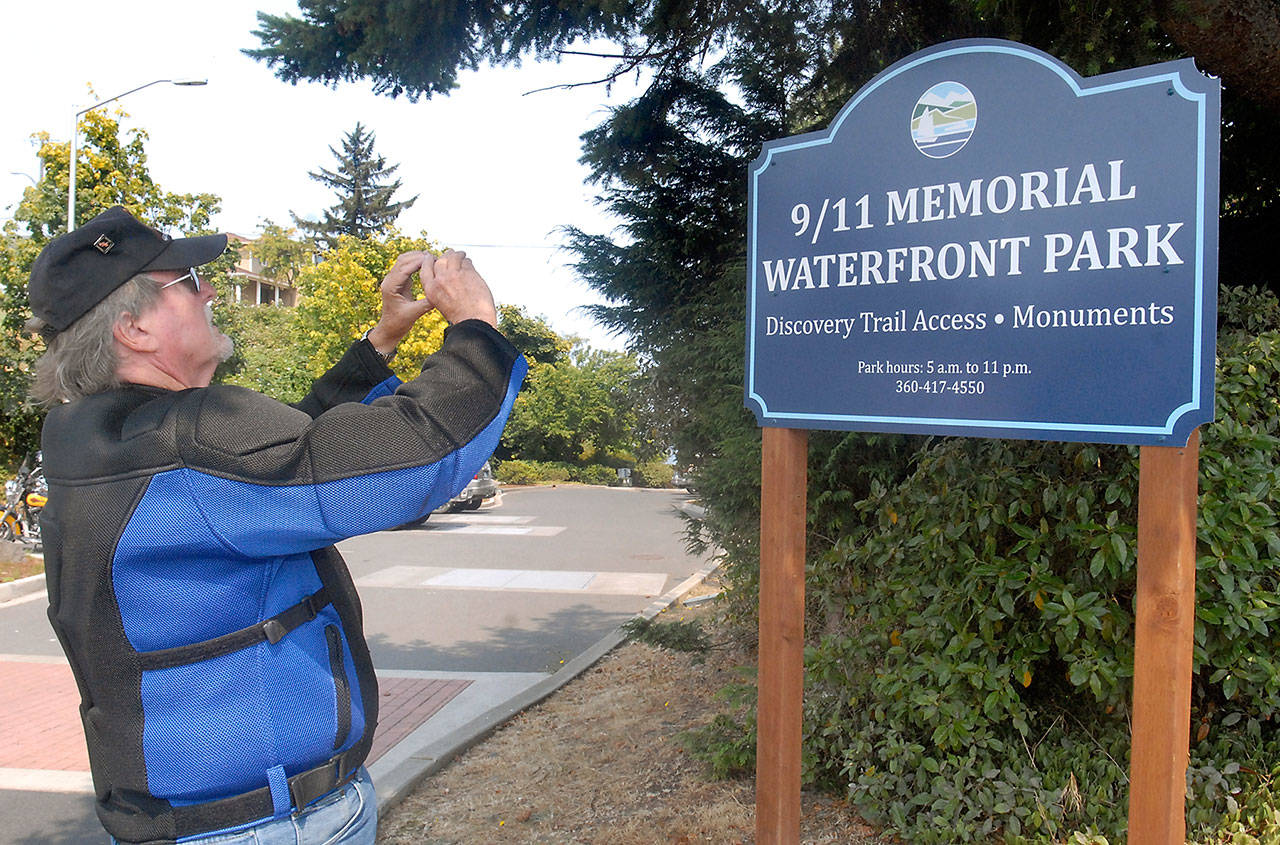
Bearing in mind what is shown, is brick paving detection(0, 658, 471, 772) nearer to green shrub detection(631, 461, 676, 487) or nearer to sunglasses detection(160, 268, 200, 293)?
sunglasses detection(160, 268, 200, 293)

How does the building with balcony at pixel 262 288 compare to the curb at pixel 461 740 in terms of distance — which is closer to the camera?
the curb at pixel 461 740

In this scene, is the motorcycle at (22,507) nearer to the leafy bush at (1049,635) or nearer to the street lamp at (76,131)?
the street lamp at (76,131)

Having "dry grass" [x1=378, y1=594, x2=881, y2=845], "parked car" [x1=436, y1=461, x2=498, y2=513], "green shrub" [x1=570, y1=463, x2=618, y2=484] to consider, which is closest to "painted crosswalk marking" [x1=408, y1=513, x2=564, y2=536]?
"parked car" [x1=436, y1=461, x2=498, y2=513]

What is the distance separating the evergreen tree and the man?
166 feet

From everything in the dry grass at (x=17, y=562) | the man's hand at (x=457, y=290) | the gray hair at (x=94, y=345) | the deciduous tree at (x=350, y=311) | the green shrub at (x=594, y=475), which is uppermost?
the deciduous tree at (x=350, y=311)

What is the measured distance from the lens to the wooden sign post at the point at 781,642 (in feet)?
9.39

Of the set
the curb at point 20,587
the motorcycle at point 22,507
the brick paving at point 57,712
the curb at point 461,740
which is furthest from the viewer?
the motorcycle at point 22,507

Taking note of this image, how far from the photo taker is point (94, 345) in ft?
5.00

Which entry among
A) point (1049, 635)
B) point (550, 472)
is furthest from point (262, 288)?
point (1049, 635)

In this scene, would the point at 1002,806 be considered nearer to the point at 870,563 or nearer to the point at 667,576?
the point at 870,563

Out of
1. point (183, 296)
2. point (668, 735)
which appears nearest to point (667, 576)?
point (668, 735)

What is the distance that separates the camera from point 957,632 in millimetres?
3188

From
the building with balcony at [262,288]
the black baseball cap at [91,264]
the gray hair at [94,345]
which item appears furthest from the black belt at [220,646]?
the building with balcony at [262,288]

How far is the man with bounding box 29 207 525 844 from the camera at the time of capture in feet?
4.55
